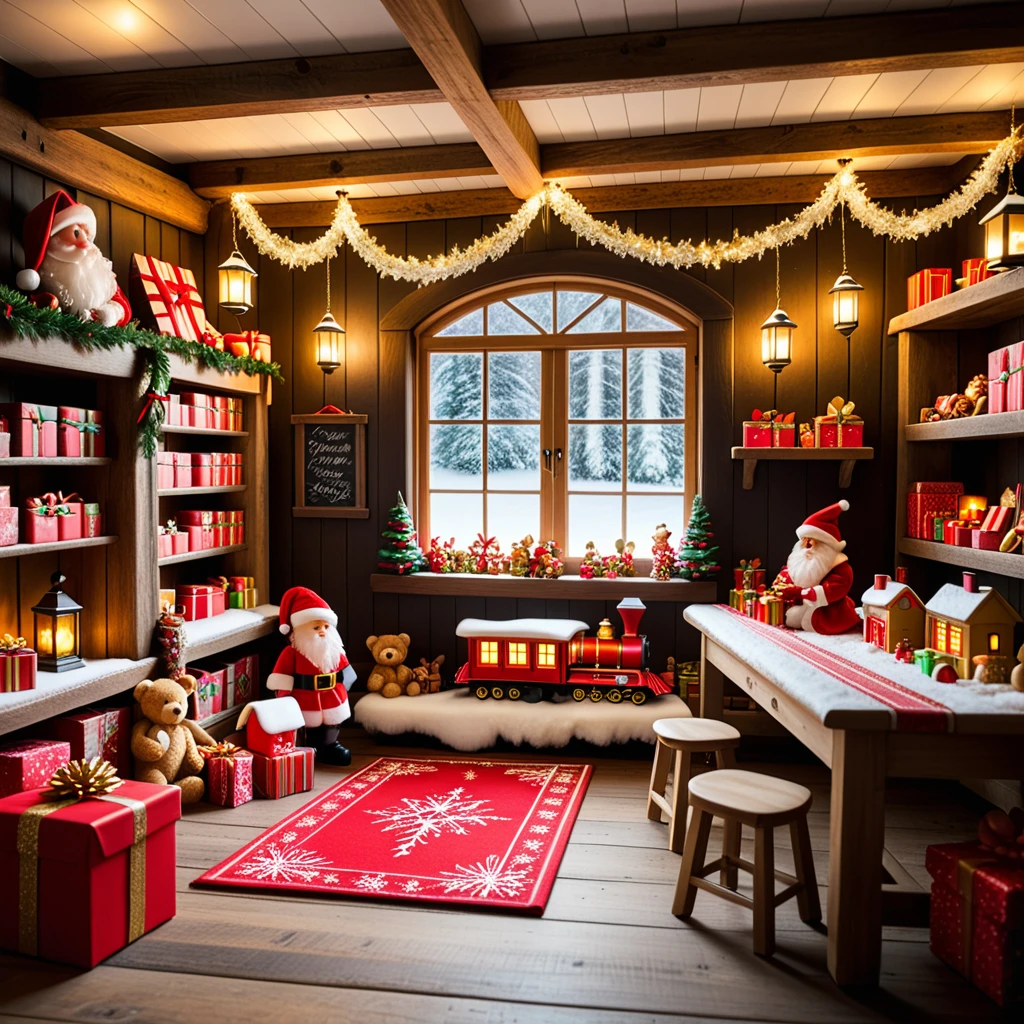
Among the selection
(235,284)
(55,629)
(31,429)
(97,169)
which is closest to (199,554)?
(55,629)

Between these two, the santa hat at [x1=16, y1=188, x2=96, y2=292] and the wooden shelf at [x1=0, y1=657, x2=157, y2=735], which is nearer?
the wooden shelf at [x1=0, y1=657, x2=157, y2=735]

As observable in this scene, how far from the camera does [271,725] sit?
414cm

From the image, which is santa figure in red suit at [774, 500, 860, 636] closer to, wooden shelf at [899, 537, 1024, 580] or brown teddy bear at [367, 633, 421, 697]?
wooden shelf at [899, 537, 1024, 580]

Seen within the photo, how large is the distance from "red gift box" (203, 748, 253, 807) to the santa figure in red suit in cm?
263

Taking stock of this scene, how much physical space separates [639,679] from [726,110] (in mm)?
2883

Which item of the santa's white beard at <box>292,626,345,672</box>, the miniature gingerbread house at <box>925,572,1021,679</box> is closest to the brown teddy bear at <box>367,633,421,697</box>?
the santa's white beard at <box>292,626,345,672</box>

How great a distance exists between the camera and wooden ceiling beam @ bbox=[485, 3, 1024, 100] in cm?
318

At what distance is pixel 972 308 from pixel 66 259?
4020 mm

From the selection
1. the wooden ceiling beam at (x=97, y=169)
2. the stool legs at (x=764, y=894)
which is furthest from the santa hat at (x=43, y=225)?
the stool legs at (x=764, y=894)

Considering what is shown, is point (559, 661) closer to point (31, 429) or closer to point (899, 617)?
point (899, 617)

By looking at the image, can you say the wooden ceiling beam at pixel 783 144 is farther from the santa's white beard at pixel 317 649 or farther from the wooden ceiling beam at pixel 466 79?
the santa's white beard at pixel 317 649

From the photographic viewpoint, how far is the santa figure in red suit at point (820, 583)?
3.94 m

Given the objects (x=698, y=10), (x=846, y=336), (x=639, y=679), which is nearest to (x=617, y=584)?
(x=639, y=679)

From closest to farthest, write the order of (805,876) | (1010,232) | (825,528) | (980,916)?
(980,916) → (805,876) → (1010,232) → (825,528)
